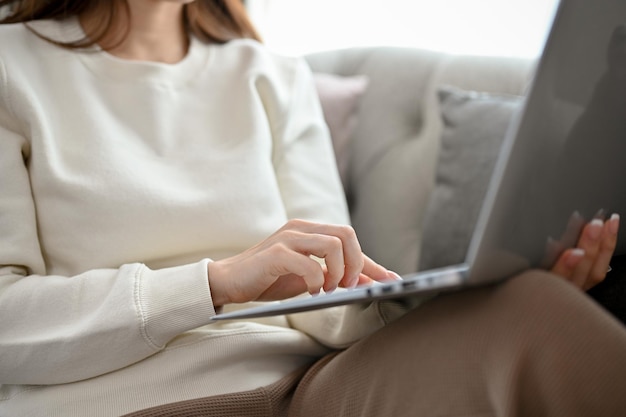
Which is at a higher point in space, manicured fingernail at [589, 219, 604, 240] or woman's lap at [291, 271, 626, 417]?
manicured fingernail at [589, 219, 604, 240]

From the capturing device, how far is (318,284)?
33.9 inches

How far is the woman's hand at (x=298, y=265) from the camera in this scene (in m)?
0.86

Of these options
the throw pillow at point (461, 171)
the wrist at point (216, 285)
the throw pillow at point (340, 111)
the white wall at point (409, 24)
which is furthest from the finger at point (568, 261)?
the white wall at point (409, 24)

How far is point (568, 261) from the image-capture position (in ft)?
2.42

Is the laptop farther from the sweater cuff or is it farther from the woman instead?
the sweater cuff

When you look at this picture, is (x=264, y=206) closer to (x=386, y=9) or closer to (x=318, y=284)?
(x=318, y=284)

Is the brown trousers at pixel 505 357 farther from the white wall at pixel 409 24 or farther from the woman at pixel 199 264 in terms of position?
the white wall at pixel 409 24

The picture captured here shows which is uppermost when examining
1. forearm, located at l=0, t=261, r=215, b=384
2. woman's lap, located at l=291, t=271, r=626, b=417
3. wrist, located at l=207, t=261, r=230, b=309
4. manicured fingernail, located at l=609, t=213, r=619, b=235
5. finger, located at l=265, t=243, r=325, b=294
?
manicured fingernail, located at l=609, t=213, r=619, b=235

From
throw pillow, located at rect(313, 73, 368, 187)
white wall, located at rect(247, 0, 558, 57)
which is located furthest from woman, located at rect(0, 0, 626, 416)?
white wall, located at rect(247, 0, 558, 57)

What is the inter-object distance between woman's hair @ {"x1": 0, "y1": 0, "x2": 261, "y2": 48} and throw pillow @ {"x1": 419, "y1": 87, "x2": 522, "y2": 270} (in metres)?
0.43

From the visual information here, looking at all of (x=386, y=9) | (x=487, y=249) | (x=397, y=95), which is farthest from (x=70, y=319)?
(x=386, y=9)

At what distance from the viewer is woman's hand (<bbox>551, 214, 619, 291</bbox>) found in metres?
0.74

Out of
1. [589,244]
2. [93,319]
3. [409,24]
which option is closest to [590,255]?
[589,244]

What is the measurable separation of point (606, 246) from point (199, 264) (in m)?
0.48
